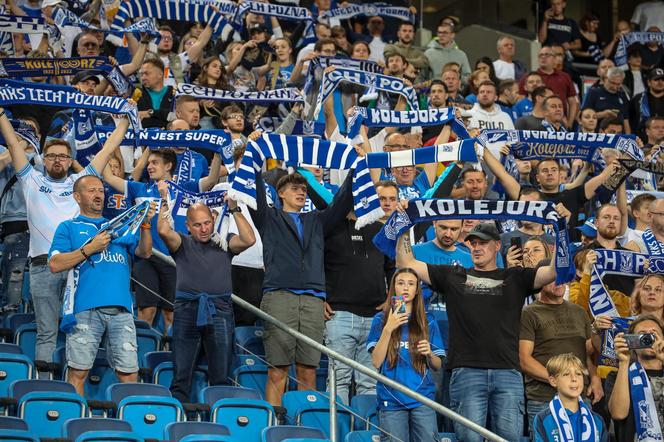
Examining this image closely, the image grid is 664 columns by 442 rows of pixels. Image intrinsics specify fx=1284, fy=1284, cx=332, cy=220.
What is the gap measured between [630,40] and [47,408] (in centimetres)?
1227

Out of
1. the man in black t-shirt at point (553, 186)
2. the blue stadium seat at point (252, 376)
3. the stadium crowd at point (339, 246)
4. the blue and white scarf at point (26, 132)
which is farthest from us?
the man in black t-shirt at point (553, 186)

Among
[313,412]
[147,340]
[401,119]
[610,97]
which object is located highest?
[610,97]

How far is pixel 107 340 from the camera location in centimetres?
920

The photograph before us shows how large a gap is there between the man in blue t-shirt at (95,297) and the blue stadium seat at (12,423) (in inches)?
49.5

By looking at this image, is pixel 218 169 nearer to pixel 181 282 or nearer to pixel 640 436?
pixel 181 282

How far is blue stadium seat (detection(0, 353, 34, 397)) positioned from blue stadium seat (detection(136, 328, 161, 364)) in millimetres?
1225

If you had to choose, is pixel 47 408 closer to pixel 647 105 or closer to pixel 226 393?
pixel 226 393

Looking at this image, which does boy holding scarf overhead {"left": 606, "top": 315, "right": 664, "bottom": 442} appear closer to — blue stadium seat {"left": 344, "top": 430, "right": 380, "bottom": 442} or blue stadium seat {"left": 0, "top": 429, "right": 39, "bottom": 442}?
blue stadium seat {"left": 344, "top": 430, "right": 380, "bottom": 442}

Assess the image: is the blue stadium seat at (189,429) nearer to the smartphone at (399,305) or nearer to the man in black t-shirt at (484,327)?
the smartphone at (399,305)

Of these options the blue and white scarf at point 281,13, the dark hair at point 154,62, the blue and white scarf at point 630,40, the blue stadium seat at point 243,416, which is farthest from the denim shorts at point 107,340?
the blue and white scarf at point 630,40

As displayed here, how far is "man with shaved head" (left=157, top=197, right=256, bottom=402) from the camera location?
9289mm

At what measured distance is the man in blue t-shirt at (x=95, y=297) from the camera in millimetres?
9016

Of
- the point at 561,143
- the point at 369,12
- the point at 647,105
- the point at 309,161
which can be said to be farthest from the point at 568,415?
the point at 369,12

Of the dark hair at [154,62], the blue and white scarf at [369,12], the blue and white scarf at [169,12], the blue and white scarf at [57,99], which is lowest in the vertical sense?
the blue and white scarf at [57,99]
